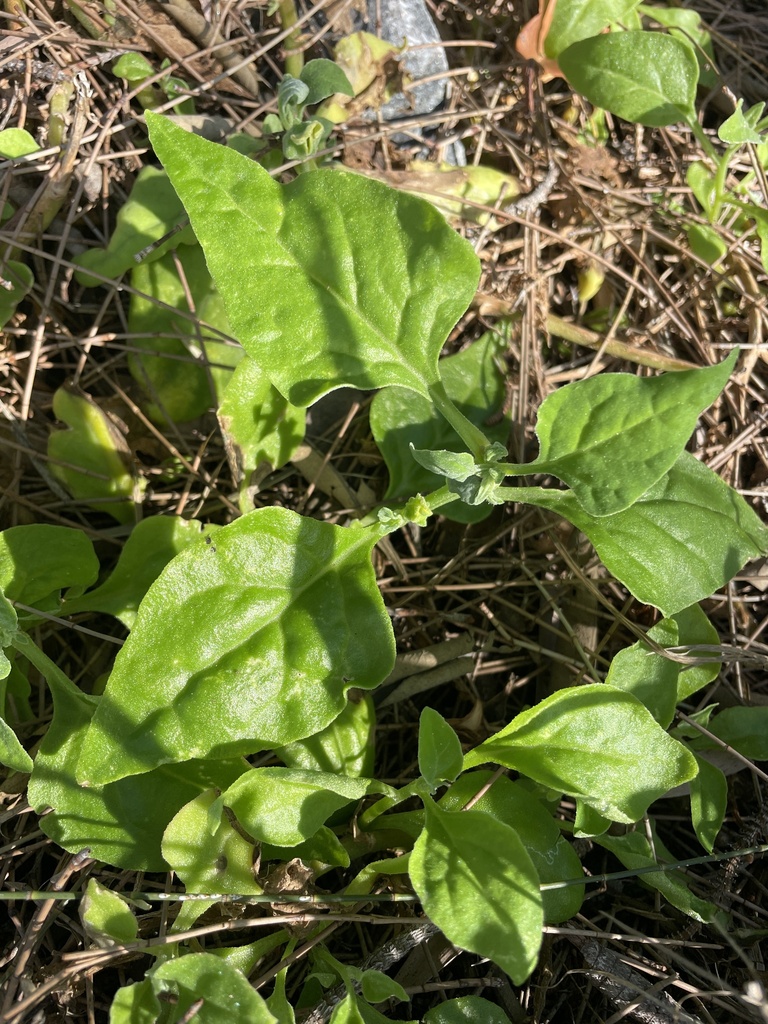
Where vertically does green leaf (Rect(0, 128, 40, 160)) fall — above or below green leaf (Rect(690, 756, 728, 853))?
above

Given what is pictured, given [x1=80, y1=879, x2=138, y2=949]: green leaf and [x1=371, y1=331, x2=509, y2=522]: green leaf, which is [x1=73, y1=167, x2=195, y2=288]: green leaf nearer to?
[x1=371, y1=331, x2=509, y2=522]: green leaf

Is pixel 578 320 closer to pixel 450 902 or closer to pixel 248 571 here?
pixel 248 571

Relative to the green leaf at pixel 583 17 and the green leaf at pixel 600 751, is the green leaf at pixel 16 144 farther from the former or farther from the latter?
the green leaf at pixel 600 751

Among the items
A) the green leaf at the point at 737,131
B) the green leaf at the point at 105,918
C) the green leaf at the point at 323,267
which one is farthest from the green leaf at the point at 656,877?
the green leaf at the point at 737,131

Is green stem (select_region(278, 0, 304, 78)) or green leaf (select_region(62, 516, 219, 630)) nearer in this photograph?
green leaf (select_region(62, 516, 219, 630))

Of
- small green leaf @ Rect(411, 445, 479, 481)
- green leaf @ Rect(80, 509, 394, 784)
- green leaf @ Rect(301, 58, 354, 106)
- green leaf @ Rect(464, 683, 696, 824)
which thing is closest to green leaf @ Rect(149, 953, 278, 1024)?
green leaf @ Rect(80, 509, 394, 784)

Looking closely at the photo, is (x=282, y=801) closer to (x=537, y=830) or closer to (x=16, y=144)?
(x=537, y=830)

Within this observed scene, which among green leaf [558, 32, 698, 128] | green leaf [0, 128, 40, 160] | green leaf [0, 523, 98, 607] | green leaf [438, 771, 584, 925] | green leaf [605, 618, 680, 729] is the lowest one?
green leaf [438, 771, 584, 925]
